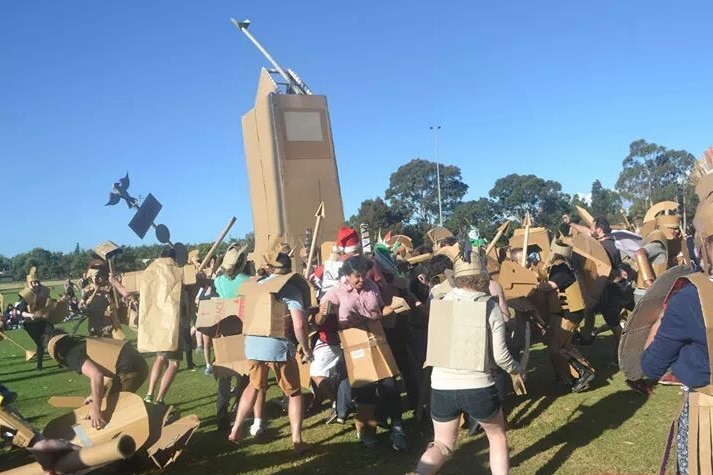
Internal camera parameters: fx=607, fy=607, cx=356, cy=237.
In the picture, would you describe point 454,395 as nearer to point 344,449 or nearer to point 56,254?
point 344,449

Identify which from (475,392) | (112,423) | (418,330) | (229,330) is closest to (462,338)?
(475,392)

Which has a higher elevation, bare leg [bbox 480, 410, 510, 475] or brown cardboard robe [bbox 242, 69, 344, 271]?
brown cardboard robe [bbox 242, 69, 344, 271]

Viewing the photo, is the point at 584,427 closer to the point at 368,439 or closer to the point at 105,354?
the point at 368,439

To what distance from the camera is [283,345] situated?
5.61m

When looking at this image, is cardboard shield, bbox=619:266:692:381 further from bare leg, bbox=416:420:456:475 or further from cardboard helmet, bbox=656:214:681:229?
cardboard helmet, bbox=656:214:681:229

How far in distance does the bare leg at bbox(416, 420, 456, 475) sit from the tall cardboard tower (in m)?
12.5

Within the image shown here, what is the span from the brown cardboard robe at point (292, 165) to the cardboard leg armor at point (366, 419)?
11.0 metres

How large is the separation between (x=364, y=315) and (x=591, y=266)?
364 centimetres

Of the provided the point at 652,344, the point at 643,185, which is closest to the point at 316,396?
the point at 652,344

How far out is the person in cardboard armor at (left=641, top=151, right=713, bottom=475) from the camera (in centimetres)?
264

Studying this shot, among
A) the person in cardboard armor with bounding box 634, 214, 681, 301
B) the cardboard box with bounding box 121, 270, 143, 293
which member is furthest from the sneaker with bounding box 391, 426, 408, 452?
the cardboard box with bounding box 121, 270, 143, 293

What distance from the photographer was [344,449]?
231 inches

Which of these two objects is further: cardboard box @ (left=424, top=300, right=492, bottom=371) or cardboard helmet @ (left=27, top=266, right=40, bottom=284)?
cardboard helmet @ (left=27, top=266, right=40, bottom=284)

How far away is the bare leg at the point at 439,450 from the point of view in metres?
4.14
